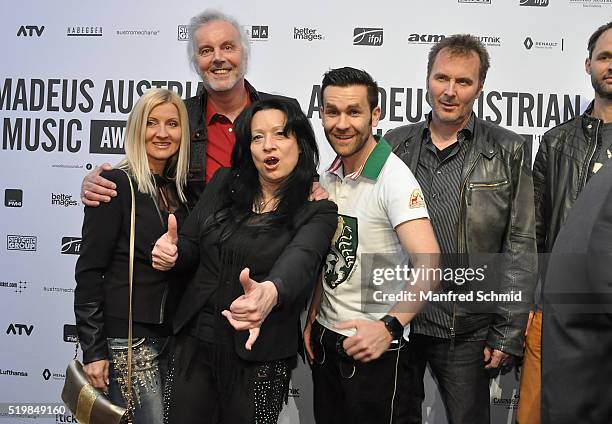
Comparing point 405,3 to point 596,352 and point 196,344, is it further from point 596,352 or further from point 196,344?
point 596,352

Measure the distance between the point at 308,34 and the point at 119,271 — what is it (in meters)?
1.58

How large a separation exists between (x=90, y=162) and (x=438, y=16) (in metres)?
1.93

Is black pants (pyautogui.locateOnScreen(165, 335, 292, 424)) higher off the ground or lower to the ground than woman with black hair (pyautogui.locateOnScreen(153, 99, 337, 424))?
lower

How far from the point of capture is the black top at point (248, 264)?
1665 mm

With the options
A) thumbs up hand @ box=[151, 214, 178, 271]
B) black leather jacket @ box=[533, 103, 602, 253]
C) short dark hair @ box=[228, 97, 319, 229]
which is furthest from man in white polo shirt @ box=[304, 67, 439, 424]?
black leather jacket @ box=[533, 103, 602, 253]

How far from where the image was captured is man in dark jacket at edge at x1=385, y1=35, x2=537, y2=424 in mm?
2088

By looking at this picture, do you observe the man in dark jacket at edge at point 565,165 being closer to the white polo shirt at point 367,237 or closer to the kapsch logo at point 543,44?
the kapsch logo at point 543,44

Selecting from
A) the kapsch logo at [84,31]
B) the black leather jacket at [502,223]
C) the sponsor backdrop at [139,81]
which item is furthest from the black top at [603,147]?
the kapsch logo at [84,31]

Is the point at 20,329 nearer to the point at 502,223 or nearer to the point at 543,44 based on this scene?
the point at 502,223

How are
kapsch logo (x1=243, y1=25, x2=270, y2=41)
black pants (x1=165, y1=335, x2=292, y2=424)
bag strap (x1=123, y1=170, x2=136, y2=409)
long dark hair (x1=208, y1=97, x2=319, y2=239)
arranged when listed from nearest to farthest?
black pants (x1=165, y1=335, x2=292, y2=424) < long dark hair (x1=208, y1=97, x2=319, y2=239) < bag strap (x1=123, y1=170, x2=136, y2=409) < kapsch logo (x1=243, y1=25, x2=270, y2=41)

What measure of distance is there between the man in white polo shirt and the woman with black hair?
12 cm

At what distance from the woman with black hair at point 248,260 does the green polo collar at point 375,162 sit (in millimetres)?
153

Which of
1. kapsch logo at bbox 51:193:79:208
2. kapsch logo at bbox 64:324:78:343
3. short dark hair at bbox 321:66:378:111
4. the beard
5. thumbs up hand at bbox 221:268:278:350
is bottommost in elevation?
kapsch logo at bbox 64:324:78:343

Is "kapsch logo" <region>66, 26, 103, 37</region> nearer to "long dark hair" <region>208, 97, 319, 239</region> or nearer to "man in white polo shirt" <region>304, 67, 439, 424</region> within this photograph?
"long dark hair" <region>208, 97, 319, 239</region>
